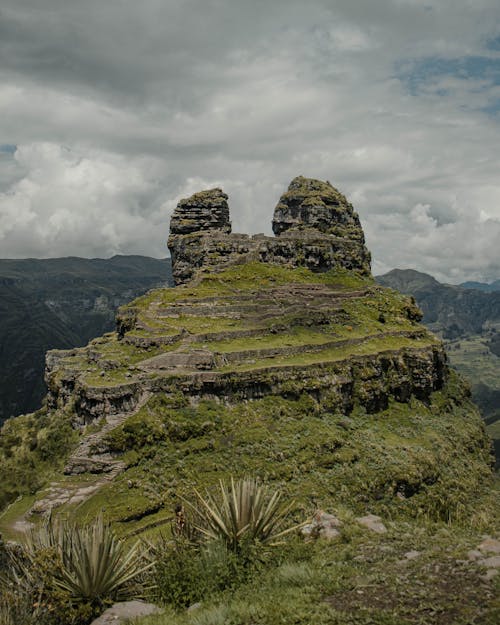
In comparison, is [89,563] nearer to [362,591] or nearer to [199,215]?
[362,591]

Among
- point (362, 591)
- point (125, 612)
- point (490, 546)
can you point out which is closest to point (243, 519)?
point (125, 612)

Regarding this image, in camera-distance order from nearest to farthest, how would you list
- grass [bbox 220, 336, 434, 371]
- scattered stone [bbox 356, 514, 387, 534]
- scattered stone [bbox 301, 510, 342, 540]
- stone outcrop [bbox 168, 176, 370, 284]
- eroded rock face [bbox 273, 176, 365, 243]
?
scattered stone [bbox 301, 510, 342, 540]
scattered stone [bbox 356, 514, 387, 534]
grass [bbox 220, 336, 434, 371]
stone outcrop [bbox 168, 176, 370, 284]
eroded rock face [bbox 273, 176, 365, 243]

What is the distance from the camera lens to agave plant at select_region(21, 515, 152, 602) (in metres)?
12.2

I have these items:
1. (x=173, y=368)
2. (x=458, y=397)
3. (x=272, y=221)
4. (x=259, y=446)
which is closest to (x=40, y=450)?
(x=173, y=368)

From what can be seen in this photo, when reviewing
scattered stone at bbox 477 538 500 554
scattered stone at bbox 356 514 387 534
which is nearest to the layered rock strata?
scattered stone at bbox 356 514 387 534

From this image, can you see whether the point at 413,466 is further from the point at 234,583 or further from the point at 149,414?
the point at 234,583

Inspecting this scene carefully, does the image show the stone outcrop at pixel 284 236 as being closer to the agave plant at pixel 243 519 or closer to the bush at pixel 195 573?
the agave plant at pixel 243 519

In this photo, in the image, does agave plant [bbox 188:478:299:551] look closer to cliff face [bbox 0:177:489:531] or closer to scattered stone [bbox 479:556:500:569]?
scattered stone [bbox 479:556:500:569]

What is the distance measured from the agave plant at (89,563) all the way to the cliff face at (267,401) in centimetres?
1270

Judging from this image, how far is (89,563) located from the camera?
40.5 feet

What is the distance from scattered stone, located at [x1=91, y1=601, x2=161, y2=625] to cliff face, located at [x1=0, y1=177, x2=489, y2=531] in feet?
44.5

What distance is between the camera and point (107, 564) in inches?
500

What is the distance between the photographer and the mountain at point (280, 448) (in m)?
12.2

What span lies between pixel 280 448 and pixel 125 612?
71.2ft
